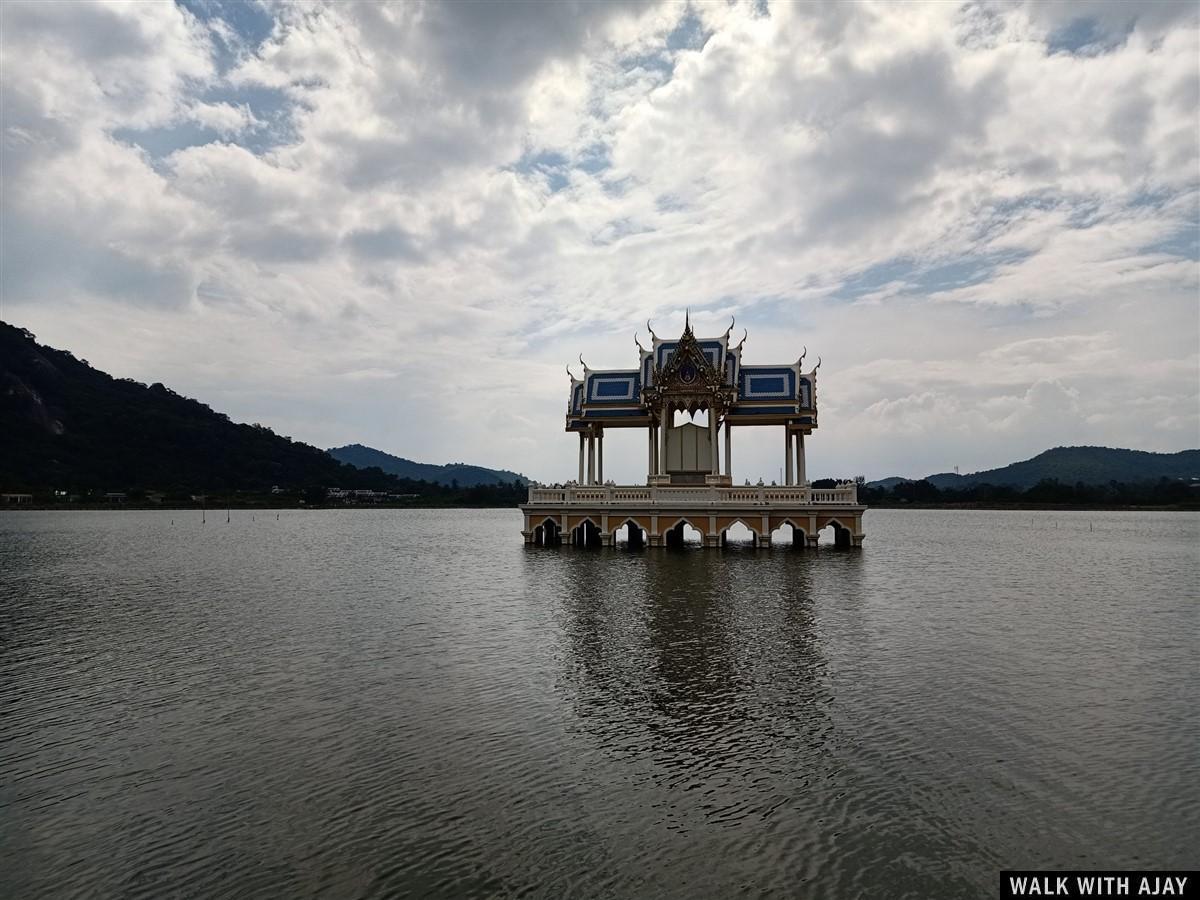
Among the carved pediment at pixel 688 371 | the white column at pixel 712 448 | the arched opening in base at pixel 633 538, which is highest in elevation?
the carved pediment at pixel 688 371

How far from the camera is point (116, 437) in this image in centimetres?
13850

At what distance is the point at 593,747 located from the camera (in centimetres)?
923

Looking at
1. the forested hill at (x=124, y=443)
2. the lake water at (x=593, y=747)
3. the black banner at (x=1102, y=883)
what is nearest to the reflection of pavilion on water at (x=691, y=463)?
the lake water at (x=593, y=747)

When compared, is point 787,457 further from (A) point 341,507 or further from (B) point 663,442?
(A) point 341,507

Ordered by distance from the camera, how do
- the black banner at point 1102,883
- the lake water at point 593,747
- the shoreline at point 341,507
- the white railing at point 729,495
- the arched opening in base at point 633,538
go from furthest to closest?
1. the shoreline at point 341,507
2. the arched opening in base at point 633,538
3. the white railing at point 729,495
4. the lake water at point 593,747
5. the black banner at point 1102,883

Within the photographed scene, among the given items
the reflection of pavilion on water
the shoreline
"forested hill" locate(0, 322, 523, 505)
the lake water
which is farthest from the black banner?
"forested hill" locate(0, 322, 523, 505)

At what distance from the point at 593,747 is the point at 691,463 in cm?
3144

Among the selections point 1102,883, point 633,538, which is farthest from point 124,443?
point 1102,883

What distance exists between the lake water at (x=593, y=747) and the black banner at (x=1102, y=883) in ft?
0.44

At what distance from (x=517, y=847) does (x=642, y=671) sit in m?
6.44

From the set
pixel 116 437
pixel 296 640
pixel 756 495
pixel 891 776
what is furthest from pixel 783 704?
pixel 116 437

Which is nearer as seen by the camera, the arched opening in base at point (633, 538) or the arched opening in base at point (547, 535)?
the arched opening in base at point (633, 538)

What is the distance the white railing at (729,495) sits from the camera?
120 ft

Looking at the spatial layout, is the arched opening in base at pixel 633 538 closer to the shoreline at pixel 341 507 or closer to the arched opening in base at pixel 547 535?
the arched opening in base at pixel 547 535
